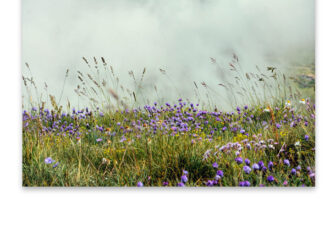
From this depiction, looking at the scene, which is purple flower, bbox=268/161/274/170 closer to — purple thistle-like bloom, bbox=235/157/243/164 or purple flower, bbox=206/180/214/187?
purple thistle-like bloom, bbox=235/157/243/164

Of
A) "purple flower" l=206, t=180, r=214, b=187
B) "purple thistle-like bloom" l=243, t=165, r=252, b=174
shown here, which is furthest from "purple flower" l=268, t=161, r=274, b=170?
"purple flower" l=206, t=180, r=214, b=187

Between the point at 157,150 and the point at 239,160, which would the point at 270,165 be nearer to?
the point at 239,160

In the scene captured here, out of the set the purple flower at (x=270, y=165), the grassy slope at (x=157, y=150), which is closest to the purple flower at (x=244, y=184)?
the grassy slope at (x=157, y=150)

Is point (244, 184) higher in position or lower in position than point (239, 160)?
lower

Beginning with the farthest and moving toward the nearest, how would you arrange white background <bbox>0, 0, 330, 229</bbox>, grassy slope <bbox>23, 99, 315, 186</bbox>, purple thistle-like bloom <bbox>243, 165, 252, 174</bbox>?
white background <bbox>0, 0, 330, 229</bbox>
grassy slope <bbox>23, 99, 315, 186</bbox>
purple thistle-like bloom <bbox>243, 165, 252, 174</bbox>

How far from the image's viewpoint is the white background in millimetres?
2787
